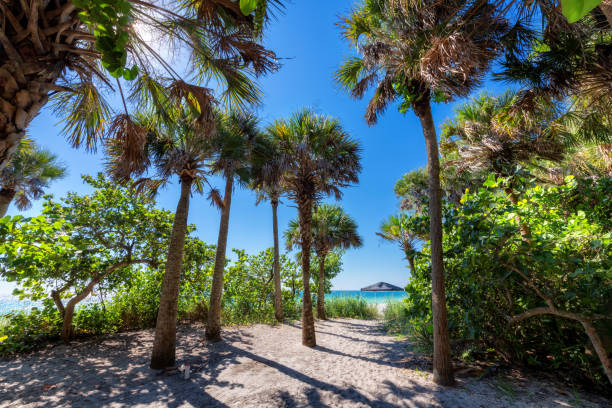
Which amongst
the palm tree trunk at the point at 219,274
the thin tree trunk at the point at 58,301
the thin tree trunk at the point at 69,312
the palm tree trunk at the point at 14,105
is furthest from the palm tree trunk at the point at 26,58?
the thin tree trunk at the point at 58,301

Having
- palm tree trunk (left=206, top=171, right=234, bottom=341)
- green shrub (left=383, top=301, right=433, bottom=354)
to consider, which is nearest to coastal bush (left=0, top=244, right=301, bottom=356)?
palm tree trunk (left=206, top=171, right=234, bottom=341)

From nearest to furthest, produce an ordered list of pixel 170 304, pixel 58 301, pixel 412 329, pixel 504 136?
pixel 170 304, pixel 58 301, pixel 504 136, pixel 412 329

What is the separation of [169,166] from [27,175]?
8.17m

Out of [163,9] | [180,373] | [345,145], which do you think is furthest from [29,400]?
[345,145]

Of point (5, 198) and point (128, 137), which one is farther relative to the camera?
point (5, 198)

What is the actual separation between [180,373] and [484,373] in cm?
557

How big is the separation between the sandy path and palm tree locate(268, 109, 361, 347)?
2409 mm

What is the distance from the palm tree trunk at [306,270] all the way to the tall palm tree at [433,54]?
11.6 feet

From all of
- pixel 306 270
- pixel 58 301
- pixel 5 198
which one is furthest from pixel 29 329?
pixel 306 270

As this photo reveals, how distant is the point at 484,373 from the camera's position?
14.2 ft

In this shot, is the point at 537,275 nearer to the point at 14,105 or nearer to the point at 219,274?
the point at 14,105

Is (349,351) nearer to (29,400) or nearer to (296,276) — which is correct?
(29,400)

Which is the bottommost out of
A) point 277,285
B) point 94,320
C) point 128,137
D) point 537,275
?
point 94,320

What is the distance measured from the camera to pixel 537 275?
4008 mm
